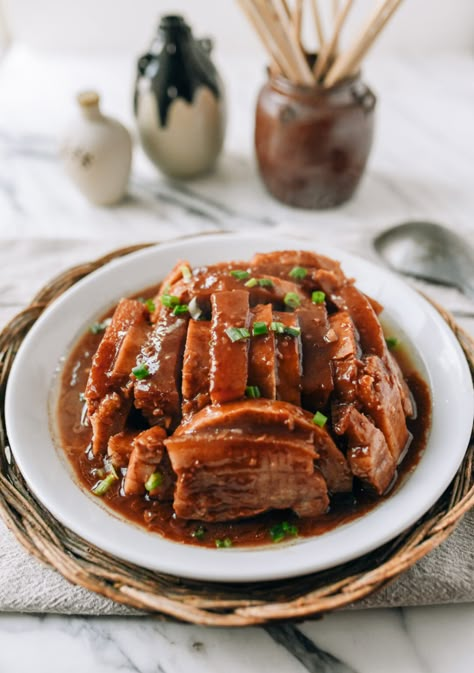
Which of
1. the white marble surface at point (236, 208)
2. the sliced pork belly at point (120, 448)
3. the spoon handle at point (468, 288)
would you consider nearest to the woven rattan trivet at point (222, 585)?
the white marble surface at point (236, 208)

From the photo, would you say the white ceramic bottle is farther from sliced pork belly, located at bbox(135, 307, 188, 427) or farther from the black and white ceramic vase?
sliced pork belly, located at bbox(135, 307, 188, 427)

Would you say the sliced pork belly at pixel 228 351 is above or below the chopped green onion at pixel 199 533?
above

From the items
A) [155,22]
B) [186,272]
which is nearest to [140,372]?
[186,272]

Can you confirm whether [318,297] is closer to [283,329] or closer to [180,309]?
[283,329]

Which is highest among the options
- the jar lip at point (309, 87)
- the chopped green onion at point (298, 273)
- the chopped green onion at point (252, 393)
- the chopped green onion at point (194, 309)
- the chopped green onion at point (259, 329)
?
the jar lip at point (309, 87)

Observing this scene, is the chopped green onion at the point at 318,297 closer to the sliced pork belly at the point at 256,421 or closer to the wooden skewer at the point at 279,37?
the sliced pork belly at the point at 256,421

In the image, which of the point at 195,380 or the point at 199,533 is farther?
the point at 195,380

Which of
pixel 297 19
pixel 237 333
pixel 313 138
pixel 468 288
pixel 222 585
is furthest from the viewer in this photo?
pixel 313 138
